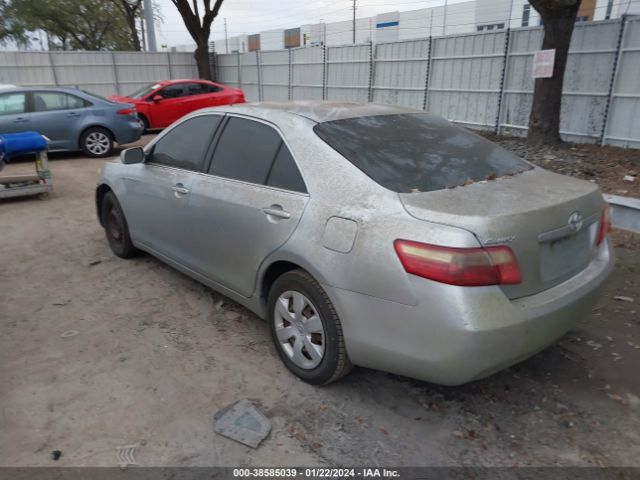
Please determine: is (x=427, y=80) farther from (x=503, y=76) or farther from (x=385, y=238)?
(x=385, y=238)

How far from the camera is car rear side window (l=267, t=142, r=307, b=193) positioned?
296cm

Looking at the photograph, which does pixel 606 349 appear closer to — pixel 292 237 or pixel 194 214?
pixel 292 237

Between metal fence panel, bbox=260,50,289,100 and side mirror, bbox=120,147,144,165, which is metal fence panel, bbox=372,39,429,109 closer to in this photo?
metal fence panel, bbox=260,50,289,100

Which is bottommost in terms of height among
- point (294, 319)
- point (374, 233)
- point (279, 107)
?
point (294, 319)

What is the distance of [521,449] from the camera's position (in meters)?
2.48

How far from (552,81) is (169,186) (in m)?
8.13

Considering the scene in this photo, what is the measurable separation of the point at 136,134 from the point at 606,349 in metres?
10.4

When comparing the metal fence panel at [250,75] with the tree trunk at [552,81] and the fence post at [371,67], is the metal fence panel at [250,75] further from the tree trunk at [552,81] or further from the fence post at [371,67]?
the tree trunk at [552,81]

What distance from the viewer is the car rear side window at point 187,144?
12.6 ft

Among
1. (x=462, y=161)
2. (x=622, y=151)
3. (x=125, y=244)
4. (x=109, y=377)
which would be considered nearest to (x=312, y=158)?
(x=462, y=161)

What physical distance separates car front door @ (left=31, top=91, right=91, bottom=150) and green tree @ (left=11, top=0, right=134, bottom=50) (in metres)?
24.7

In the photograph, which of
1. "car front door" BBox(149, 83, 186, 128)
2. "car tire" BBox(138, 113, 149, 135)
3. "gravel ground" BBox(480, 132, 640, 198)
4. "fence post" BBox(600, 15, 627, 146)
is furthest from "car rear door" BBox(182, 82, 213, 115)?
"fence post" BBox(600, 15, 627, 146)

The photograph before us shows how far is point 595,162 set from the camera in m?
8.69

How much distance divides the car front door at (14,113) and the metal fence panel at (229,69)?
13545mm
